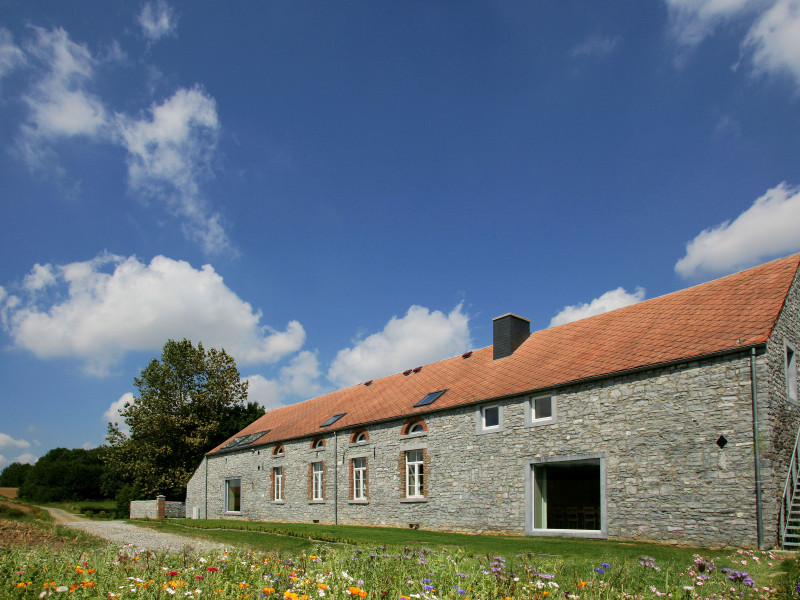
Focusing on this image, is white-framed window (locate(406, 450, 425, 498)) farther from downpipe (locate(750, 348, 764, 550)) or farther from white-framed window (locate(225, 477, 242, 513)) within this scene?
white-framed window (locate(225, 477, 242, 513))

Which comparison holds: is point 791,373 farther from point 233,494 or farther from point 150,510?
point 150,510

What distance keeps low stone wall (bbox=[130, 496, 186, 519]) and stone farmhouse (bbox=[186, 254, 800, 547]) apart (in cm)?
1088

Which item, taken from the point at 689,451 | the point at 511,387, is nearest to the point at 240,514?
the point at 511,387

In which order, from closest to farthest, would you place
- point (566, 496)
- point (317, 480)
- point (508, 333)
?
point (566, 496)
point (508, 333)
point (317, 480)

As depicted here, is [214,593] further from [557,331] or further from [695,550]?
[557,331]

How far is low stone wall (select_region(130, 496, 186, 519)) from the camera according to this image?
31.4 meters

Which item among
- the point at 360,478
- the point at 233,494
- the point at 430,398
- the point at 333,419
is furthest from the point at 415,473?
the point at 233,494

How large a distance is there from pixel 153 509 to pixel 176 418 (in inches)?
308

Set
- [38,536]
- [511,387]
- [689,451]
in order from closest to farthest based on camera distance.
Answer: [38,536], [689,451], [511,387]

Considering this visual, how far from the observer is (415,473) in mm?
20031

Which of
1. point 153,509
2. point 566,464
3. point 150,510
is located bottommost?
point 150,510

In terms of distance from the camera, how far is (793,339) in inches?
578

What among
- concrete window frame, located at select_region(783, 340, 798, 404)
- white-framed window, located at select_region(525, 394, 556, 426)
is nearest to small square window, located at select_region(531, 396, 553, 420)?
white-framed window, located at select_region(525, 394, 556, 426)

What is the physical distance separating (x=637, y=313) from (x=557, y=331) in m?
3.42
